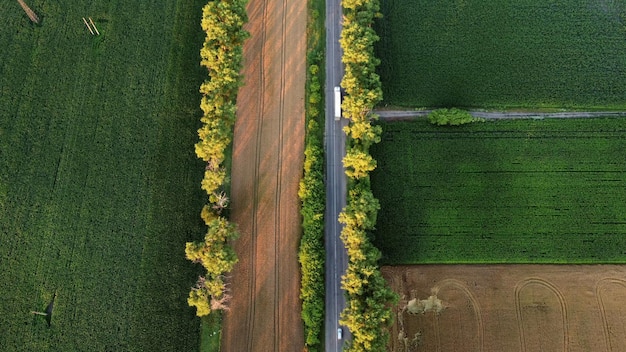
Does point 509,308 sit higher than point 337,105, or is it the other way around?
point 337,105

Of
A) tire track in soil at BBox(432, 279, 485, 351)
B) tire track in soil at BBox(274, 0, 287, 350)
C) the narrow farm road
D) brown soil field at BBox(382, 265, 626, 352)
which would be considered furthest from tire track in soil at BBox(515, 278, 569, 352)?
tire track in soil at BBox(274, 0, 287, 350)

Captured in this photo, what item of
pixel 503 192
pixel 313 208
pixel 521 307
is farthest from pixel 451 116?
pixel 521 307

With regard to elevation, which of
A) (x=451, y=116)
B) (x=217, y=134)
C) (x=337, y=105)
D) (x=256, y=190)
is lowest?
(x=256, y=190)

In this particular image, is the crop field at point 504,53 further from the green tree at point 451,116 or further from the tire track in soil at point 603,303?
the tire track in soil at point 603,303

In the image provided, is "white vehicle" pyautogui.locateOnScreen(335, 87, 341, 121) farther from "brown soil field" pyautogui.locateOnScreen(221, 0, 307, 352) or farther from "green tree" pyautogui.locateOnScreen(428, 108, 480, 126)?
"green tree" pyautogui.locateOnScreen(428, 108, 480, 126)

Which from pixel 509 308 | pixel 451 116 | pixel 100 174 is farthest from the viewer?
pixel 451 116

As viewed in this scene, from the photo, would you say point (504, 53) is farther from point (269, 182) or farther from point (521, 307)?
point (269, 182)

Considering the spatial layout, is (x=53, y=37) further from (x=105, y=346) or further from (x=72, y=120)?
(x=105, y=346)
